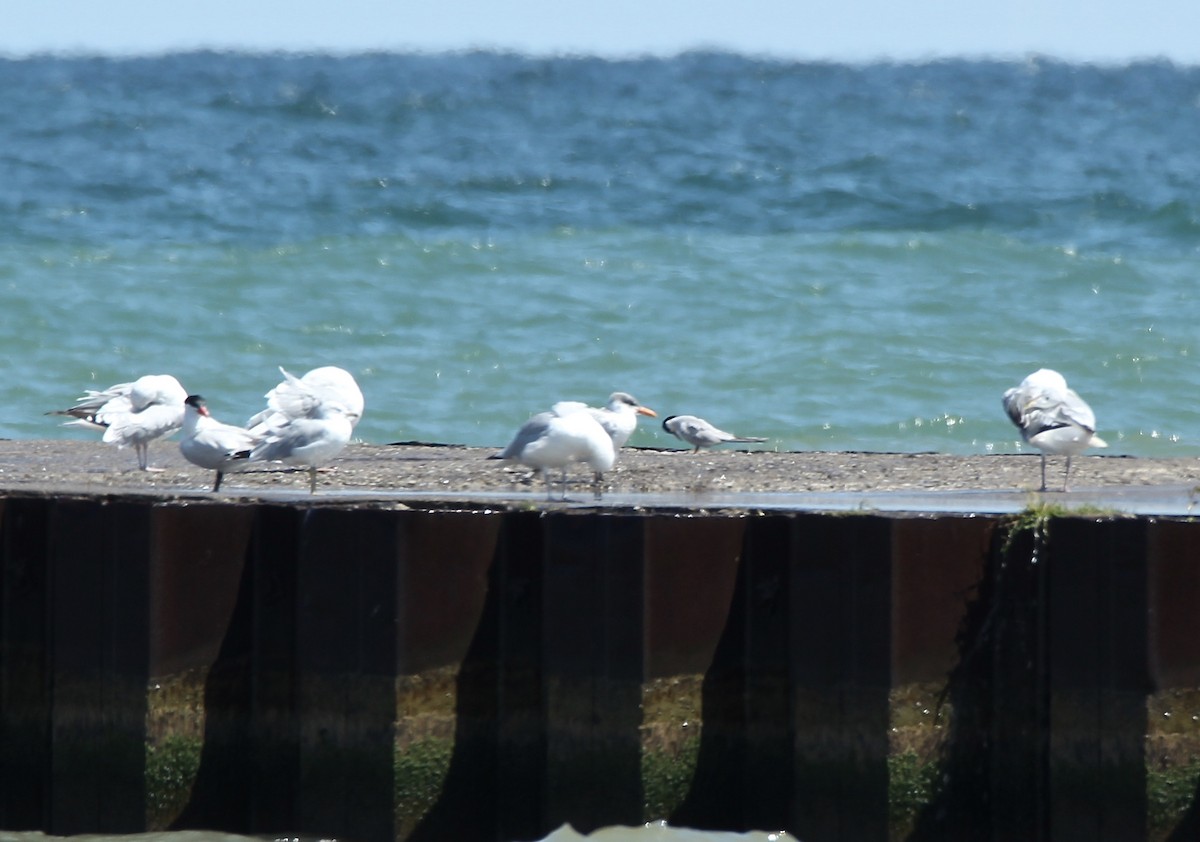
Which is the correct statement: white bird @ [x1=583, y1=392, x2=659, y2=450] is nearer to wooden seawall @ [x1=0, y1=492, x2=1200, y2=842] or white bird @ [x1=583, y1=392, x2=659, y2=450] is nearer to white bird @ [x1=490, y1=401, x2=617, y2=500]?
white bird @ [x1=490, y1=401, x2=617, y2=500]

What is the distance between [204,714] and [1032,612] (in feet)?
11.4

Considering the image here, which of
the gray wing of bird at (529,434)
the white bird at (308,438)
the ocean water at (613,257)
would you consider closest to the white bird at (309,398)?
the white bird at (308,438)

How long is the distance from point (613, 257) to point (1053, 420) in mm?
19317

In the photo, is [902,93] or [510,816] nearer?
[510,816]

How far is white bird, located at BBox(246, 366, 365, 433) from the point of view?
1033 centimetres

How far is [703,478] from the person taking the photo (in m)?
11.0

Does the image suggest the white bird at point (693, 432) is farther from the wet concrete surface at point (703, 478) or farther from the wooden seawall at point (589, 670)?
the wooden seawall at point (589, 670)

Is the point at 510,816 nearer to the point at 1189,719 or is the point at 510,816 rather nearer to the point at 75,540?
the point at 75,540

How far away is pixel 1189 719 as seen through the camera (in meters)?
6.72

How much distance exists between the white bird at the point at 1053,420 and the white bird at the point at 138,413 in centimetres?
549

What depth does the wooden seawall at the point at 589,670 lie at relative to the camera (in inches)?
268

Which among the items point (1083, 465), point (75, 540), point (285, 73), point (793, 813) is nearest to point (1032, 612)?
point (793, 813)

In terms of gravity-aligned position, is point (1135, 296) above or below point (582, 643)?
above

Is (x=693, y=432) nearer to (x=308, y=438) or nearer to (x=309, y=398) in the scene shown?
(x=309, y=398)
